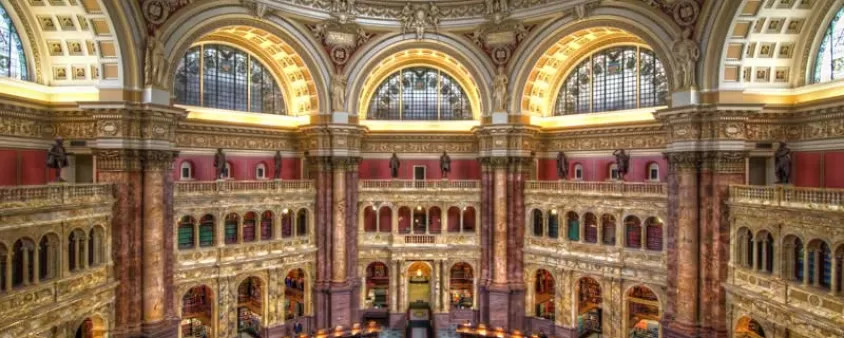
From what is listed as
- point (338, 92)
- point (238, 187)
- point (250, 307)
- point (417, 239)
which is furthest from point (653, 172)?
point (250, 307)

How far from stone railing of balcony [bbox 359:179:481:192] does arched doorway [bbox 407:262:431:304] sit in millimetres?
6538

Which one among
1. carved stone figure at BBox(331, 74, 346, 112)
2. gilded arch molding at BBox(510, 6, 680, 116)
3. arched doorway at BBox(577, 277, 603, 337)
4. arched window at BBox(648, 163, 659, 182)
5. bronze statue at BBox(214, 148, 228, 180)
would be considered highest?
gilded arch molding at BBox(510, 6, 680, 116)

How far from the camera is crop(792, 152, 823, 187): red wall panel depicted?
25578 mm

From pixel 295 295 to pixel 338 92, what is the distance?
49.0ft

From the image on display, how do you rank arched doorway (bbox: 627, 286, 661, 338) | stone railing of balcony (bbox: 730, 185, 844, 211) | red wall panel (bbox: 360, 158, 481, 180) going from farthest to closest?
red wall panel (bbox: 360, 158, 481, 180)
arched doorway (bbox: 627, 286, 661, 338)
stone railing of balcony (bbox: 730, 185, 844, 211)

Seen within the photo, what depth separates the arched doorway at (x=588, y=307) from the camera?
121ft

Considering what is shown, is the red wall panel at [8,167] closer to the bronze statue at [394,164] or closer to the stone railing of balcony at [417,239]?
the stone railing of balcony at [417,239]

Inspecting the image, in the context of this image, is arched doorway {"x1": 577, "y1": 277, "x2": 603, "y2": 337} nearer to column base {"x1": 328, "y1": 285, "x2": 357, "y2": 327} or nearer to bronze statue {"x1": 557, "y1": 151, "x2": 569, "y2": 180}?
bronze statue {"x1": 557, "y1": 151, "x2": 569, "y2": 180}

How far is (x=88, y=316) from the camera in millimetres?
24469

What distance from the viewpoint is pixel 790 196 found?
22.3 meters

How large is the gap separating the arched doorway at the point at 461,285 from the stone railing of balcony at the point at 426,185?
6466 millimetres

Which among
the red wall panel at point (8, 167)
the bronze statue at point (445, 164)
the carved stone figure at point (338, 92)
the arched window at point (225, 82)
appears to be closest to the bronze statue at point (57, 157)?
the red wall panel at point (8, 167)

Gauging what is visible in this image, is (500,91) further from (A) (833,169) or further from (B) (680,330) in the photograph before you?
(A) (833,169)

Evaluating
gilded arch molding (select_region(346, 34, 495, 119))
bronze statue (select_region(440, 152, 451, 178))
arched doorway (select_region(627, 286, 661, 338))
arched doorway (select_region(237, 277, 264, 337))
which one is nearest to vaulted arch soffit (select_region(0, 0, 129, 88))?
gilded arch molding (select_region(346, 34, 495, 119))
